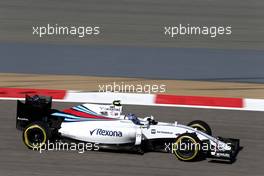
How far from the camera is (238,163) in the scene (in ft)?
40.9

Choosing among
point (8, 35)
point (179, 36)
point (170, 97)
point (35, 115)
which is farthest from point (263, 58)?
point (35, 115)

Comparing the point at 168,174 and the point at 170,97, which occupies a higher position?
the point at 170,97

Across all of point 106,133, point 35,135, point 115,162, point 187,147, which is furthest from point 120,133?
point 35,135

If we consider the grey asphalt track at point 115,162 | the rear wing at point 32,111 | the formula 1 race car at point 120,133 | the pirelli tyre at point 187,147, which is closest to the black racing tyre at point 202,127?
the formula 1 race car at point 120,133

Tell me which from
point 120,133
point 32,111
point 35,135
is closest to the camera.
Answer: point 120,133

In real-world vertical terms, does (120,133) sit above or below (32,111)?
below

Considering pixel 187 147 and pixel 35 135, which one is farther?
pixel 35 135

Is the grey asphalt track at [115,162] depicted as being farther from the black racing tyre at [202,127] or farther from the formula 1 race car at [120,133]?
the black racing tyre at [202,127]

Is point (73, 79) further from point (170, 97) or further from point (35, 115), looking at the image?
point (35, 115)

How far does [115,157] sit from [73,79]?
555cm

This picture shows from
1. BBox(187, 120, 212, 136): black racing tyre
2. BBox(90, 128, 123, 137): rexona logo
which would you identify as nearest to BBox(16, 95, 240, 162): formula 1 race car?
BBox(90, 128, 123, 137): rexona logo

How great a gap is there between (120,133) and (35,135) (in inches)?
58.6

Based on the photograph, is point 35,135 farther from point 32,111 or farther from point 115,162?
point 115,162

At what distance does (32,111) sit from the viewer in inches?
521
